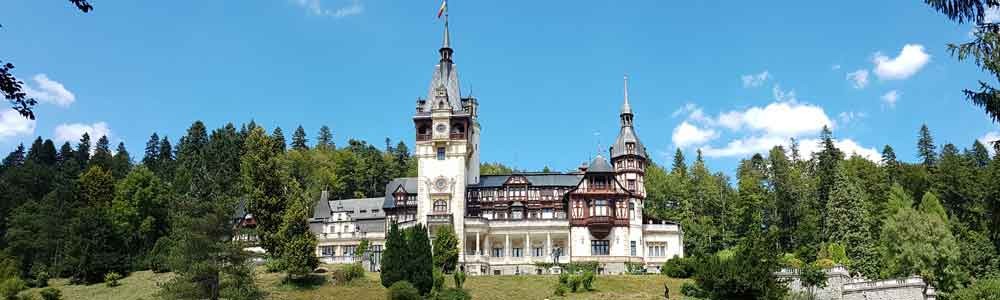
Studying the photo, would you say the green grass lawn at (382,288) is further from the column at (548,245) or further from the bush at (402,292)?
the column at (548,245)

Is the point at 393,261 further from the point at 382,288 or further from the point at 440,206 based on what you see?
the point at 440,206

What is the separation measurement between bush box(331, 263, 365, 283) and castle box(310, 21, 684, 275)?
326 inches

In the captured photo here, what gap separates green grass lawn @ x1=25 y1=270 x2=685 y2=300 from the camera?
47.8m

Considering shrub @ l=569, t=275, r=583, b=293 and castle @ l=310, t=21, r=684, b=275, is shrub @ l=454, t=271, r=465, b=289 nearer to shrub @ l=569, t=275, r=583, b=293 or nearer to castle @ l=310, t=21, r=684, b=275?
shrub @ l=569, t=275, r=583, b=293

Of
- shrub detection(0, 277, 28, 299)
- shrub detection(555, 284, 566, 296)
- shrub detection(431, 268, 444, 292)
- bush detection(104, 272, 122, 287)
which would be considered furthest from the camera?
bush detection(104, 272, 122, 287)

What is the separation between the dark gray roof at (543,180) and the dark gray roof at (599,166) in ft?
18.4

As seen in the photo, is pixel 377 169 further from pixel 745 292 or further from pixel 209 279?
pixel 745 292

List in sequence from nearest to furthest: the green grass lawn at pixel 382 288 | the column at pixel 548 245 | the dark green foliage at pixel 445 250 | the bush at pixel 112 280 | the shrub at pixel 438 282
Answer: the green grass lawn at pixel 382 288 → the shrub at pixel 438 282 → the bush at pixel 112 280 → the dark green foliage at pixel 445 250 → the column at pixel 548 245

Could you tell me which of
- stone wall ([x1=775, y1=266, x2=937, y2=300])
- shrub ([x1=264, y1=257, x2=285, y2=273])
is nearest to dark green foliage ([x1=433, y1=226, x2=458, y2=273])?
shrub ([x1=264, y1=257, x2=285, y2=273])

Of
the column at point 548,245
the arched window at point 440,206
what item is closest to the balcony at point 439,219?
the arched window at point 440,206

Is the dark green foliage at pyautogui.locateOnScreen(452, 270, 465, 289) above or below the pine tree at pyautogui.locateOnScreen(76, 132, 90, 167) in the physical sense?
below

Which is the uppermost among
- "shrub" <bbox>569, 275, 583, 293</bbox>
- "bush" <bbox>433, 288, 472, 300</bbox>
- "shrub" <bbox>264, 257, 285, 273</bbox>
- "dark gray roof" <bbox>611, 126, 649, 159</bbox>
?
"dark gray roof" <bbox>611, 126, 649, 159</bbox>

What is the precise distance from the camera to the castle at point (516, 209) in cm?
6562

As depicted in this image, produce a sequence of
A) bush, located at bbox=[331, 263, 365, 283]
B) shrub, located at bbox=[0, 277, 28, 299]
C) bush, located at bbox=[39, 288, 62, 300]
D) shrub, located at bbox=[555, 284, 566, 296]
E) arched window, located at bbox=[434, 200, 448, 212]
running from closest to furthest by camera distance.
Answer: shrub, located at bbox=[0, 277, 28, 299]
bush, located at bbox=[39, 288, 62, 300]
shrub, located at bbox=[555, 284, 566, 296]
bush, located at bbox=[331, 263, 365, 283]
arched window, located at bbox=[434, 200, 448, 212]
